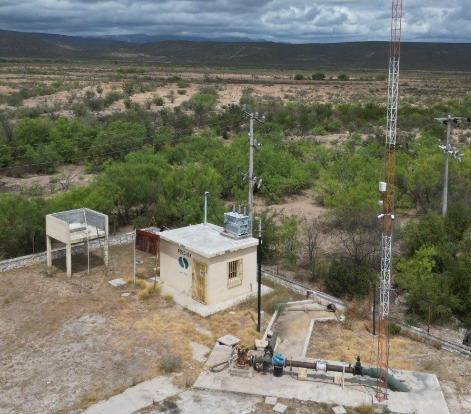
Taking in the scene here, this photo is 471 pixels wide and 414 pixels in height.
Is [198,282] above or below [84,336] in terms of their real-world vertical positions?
above

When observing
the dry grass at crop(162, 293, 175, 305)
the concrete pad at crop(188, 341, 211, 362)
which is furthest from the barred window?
the concrete pad at crop(188, 341, 211, 362)

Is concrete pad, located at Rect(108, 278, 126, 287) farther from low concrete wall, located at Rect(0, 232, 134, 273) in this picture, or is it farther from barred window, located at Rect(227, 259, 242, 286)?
barred window, located at Rect(227, 259, 242, 286)

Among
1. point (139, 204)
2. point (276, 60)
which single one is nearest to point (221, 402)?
point (139, 204)

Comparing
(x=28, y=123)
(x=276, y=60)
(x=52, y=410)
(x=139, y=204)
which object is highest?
(x=276, y=60)

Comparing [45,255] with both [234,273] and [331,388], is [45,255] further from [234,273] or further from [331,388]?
[331,388]

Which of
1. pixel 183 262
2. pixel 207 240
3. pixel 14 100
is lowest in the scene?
pixel 183 262

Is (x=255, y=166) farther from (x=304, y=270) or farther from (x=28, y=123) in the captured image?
(x=28, y=123)

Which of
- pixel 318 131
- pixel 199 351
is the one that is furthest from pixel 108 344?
pixel 318 131
